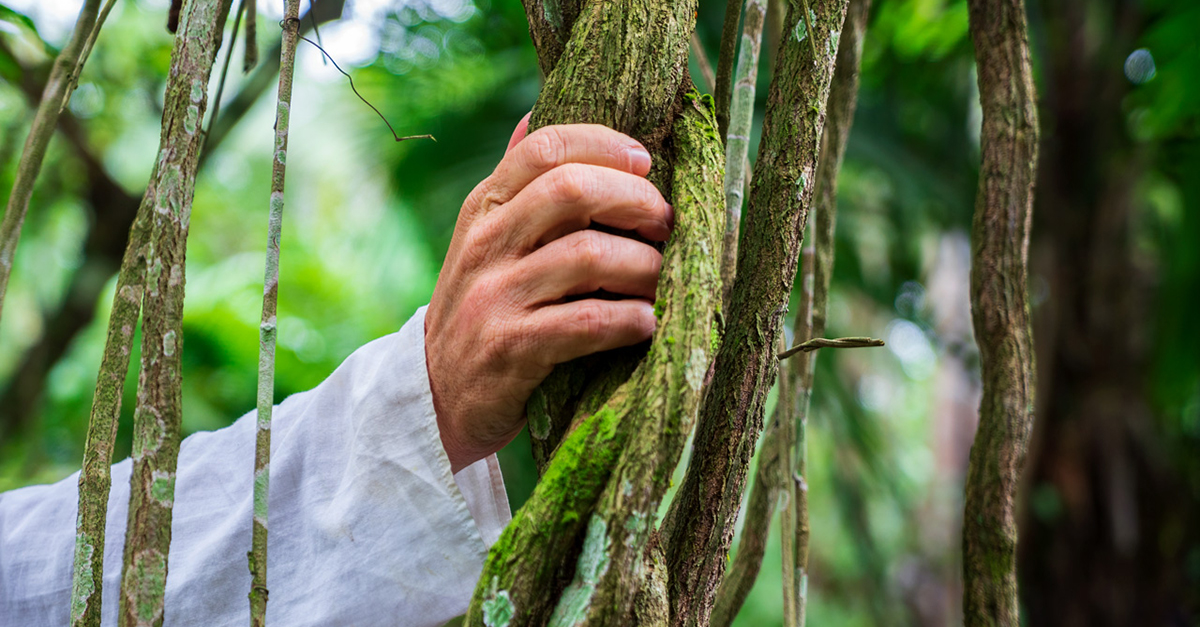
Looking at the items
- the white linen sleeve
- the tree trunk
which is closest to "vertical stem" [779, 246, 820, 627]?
the white linen sleeve

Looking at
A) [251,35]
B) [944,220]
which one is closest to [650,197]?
A: [251,35]

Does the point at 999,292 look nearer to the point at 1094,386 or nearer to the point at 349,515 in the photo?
the point at 349,515

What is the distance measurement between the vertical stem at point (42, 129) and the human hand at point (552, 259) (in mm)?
283

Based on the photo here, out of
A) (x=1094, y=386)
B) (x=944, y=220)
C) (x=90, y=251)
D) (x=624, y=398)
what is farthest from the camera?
(x=944, y=220)

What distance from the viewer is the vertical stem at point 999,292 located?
2.13 ft

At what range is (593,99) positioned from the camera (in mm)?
433

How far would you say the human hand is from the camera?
41 centimetres

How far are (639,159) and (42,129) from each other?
40 centimetres

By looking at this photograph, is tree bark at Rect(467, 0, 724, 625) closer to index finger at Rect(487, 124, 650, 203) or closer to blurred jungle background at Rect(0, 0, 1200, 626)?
index finger at Rect(487, 124, 650, 203)

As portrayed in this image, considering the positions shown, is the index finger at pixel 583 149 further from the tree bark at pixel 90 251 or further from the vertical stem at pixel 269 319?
the tree bark at pixel 90 251

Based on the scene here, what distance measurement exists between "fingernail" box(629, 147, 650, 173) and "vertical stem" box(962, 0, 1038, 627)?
1.36 feet

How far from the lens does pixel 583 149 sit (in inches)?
16.4

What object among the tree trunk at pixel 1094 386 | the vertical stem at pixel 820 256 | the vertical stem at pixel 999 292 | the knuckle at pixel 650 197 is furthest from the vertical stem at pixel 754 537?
the tree trunk at pixel 1094 386

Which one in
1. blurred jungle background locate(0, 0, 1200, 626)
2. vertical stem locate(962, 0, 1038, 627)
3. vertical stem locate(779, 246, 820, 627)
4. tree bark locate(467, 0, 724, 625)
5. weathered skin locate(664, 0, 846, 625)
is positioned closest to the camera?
tree bark locate(467, 0, 724, 625)
